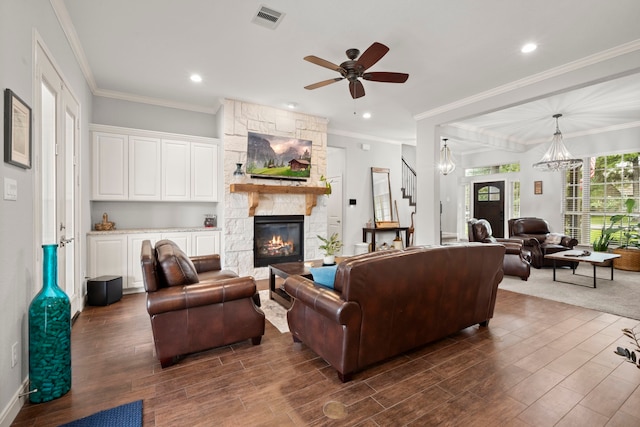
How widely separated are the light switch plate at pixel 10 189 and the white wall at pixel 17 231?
30 millimetres

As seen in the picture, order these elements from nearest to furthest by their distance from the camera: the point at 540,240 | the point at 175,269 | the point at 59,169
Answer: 1. the point at 175,269
2. the point at 59,169
3. the point at 540,240

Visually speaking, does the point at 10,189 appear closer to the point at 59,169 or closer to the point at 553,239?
the point at 59,169

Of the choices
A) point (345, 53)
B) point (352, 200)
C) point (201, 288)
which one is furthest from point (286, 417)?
point (352, 200)

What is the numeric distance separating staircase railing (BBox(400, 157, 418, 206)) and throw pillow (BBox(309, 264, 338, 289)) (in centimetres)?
620

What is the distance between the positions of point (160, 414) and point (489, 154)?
31.8ft

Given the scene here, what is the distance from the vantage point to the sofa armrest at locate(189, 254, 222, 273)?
375cm

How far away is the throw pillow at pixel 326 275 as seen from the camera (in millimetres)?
2305

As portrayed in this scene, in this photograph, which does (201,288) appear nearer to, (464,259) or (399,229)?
(464,259)

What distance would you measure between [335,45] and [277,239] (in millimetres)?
3381

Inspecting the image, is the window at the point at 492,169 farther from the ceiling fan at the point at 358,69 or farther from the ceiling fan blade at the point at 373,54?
the ceiling fan blade at the point at 373,54

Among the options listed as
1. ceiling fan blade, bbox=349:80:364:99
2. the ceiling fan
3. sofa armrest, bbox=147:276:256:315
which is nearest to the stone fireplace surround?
ceiling fan blade, bbox=349:80:364:99

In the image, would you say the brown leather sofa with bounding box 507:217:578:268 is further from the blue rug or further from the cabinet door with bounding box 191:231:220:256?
the blue rug

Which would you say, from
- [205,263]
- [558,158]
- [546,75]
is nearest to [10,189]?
[205,263]

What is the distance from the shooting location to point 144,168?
186 inches
